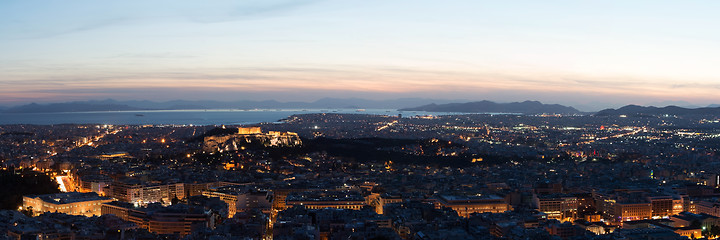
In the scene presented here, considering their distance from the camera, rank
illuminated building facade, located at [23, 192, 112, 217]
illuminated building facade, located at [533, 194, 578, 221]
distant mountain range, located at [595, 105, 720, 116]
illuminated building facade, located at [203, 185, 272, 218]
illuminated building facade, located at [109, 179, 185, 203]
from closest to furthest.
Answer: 1. illuminated building facade, located at [23, 192, 112, 217]
2. illuminated building facade, located at [203, 185, 272, 218]
3. illuminated building facade, located at [533, 194, 578, 221]
4. illuminated building facade, located at [109, 179, 185, 203]
5. distant mountain range, located at [595, 105, 720, 116]

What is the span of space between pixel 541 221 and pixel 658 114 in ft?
384

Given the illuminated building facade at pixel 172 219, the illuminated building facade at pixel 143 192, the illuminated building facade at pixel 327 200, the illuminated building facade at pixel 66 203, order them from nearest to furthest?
the illuminated building facade at pixel 172 219, the illuminated building facade at pixel 66 203, the illuminated building facade at pixel 327 200, the illuminated building facade at pixel 143 192

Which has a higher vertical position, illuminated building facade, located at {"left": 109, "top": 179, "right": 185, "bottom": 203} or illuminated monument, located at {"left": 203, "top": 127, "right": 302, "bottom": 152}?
illuminated monument, located at {"left": 203, "top": 127, "right": 302, "bottom": 152}

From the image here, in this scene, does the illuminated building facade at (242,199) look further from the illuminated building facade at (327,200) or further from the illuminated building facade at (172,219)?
the illuminated building facade at (172,219)

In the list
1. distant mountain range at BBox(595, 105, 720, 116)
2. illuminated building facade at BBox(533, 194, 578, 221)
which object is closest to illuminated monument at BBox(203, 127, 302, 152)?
illuminated building facade at BBox(533, 194, 578, 221)

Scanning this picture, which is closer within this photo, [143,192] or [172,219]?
[172,219]

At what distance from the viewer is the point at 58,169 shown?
44.4m

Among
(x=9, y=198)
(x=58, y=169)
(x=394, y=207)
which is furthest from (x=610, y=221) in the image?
(x=58, y=169)

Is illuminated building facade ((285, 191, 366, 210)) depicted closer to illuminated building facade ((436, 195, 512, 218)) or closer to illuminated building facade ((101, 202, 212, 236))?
illuminated building facade ((436, 195, 512, 218))

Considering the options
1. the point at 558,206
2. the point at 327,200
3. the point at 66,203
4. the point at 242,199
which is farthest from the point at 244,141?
the point at 558,206

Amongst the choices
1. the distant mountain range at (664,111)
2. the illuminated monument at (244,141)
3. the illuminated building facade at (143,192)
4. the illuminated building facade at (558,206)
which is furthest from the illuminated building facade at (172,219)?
the distant mountain range at (664,111)

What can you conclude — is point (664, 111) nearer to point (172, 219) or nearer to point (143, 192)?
point (143, 192)

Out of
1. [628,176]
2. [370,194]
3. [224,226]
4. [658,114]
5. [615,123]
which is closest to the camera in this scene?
[224,226]

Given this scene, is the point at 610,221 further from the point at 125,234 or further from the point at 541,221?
the point at 125,234
